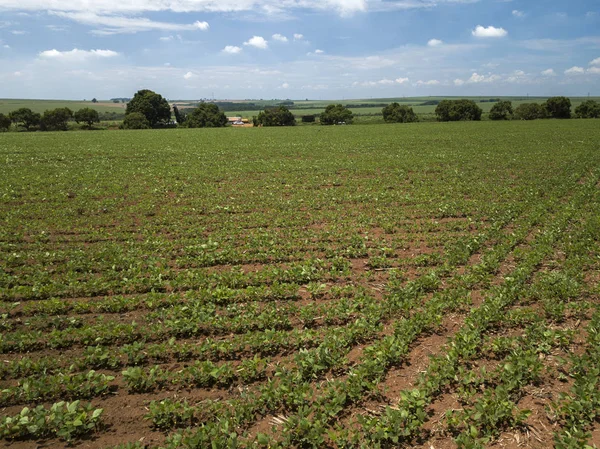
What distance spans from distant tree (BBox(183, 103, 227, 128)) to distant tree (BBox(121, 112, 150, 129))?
967 centimetres

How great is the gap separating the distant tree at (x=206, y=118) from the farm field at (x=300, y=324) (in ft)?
254

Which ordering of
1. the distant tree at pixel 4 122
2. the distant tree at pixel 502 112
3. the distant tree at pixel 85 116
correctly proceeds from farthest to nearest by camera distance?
the distant tree at pixel 502 112
the distant tree at pixel 85 116
the distant tree at pixel 4 122

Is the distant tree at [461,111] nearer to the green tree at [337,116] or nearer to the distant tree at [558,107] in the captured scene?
the distant tree at [558,107]

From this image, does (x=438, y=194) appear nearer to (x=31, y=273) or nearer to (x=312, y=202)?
(x=312, y=202)

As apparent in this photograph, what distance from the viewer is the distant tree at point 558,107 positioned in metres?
84.7

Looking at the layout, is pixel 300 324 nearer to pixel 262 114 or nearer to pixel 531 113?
pixel 262 114

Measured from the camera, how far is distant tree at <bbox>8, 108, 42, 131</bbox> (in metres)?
77.8

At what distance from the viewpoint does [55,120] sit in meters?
80.0

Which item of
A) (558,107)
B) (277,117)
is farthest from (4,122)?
(558,107)

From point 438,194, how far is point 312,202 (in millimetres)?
5273

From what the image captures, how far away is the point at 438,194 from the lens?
15930mm

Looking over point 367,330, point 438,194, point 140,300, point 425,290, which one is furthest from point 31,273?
Result: point 438,194

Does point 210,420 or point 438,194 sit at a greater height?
point 438,194

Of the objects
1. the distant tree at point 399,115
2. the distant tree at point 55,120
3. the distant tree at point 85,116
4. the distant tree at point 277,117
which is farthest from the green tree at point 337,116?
the distant tree at point 55,120
